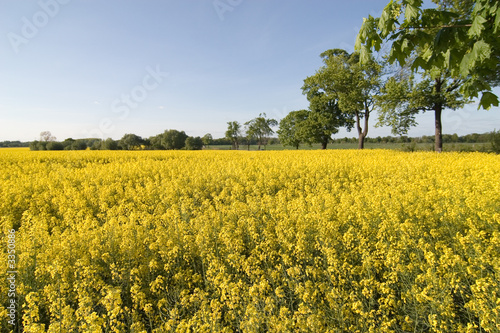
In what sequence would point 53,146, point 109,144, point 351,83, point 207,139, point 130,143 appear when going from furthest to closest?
point 207,139, point 130,143, point 109,144, point 53,146, point 351,83

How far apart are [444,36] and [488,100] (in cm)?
104

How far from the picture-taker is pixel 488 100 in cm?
268

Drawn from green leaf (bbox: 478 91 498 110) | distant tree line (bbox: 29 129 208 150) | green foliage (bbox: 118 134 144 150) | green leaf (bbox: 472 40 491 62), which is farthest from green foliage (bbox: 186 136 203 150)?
green leaf (bbox: 472 40 491 62)

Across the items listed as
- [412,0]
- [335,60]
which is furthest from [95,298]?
[335,60]

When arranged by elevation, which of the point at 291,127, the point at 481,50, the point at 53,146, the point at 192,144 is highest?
the point at 291,127

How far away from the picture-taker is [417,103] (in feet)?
65.7

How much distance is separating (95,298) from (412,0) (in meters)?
5.01

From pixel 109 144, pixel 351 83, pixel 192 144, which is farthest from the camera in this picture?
pixel 192 144

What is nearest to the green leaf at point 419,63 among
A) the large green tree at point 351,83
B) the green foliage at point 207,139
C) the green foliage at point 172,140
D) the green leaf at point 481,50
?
the green leaf at point 481,50

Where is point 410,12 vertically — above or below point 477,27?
above

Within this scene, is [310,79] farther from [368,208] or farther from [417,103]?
[368,208]

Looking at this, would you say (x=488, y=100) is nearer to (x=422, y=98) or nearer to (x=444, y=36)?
(x=444, y=36)

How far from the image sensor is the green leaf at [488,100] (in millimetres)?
2658

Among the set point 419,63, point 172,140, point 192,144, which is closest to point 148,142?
point 172,140
